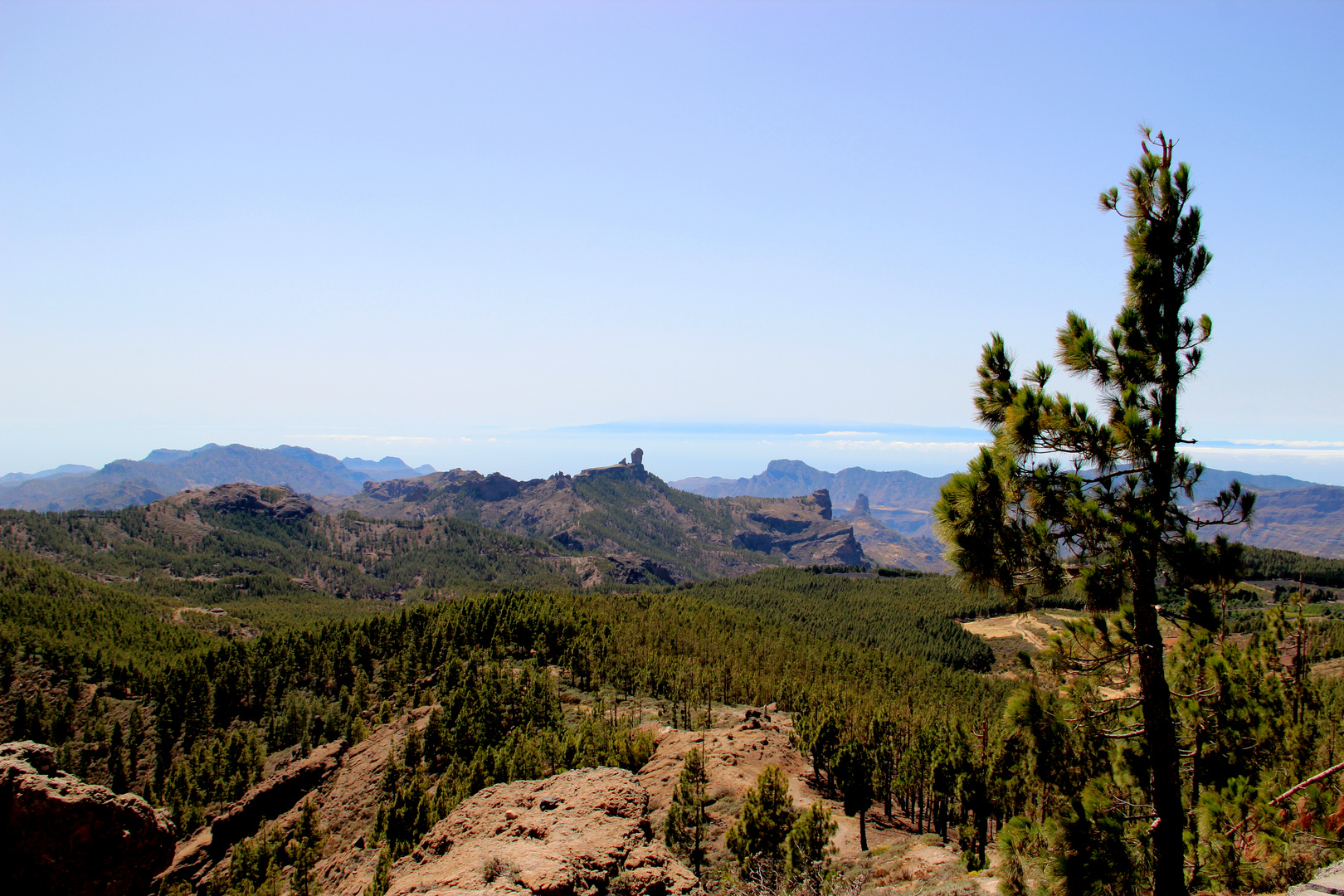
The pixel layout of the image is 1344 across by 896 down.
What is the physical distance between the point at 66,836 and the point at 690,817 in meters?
32.5

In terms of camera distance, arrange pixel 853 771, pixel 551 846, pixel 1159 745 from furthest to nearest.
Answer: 1. pixel 853 771
2. pixel 551 846
3. pixel 1159 745

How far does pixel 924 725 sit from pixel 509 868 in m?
69.5

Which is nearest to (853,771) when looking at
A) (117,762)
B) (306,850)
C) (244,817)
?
(306,850)

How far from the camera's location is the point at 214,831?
179 feet

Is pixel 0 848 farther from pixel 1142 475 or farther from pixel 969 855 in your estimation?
pixel 969 855

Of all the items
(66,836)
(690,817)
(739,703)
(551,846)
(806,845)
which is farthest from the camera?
(739,703)

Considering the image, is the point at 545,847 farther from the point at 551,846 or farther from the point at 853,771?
the point at 853,771

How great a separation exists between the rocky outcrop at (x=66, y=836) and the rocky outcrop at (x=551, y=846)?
27.1 ft

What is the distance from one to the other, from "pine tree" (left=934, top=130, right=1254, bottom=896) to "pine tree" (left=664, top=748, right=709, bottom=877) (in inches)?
1226

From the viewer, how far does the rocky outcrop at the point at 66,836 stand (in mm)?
17359

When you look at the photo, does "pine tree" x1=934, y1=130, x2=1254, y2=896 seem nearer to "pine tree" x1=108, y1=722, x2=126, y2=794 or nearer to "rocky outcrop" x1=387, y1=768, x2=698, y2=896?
"rocky outcrop" x1=387, y1=768, x2=698, y2=896

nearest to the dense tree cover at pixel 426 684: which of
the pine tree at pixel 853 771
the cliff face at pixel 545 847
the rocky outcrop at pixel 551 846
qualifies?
the pine tree at pixel 853 771

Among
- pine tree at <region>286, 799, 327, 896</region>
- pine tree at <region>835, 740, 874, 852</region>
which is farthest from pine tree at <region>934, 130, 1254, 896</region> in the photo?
pine tree at <region>286, 799, 327, 896</region>

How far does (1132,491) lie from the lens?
440 inches
